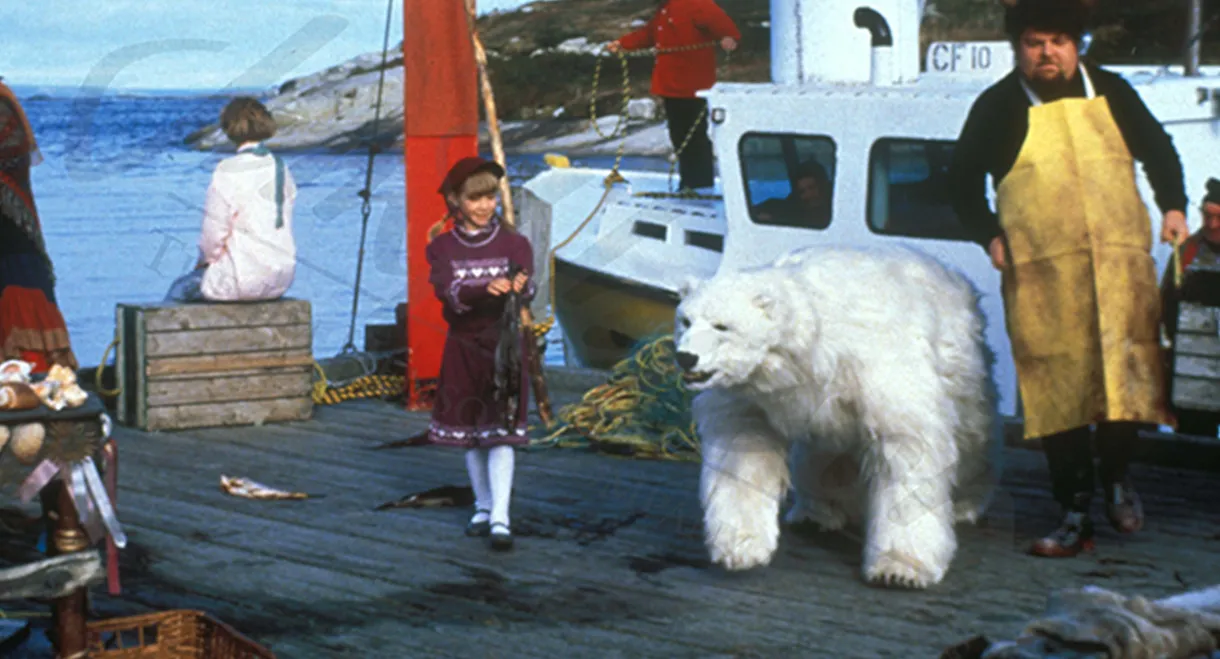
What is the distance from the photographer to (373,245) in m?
11.3

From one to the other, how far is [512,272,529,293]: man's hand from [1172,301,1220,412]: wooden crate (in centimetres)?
238

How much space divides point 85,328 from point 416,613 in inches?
584

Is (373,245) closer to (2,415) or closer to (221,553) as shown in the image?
(221,553)

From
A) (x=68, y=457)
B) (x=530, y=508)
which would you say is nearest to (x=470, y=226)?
(x=530, y=508)

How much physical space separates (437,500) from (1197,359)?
10.1 ft

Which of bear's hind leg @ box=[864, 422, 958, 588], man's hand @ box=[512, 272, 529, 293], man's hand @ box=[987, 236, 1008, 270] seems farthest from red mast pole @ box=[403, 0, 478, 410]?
bear's hind leg @ box=[864, 422, 958, 588]

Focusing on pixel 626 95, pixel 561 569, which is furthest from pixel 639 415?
pixel 626 95

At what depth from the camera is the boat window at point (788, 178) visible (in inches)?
405

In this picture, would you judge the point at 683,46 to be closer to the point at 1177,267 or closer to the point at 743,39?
the point at 743,39

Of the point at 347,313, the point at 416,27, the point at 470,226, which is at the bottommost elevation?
the point at 347,313

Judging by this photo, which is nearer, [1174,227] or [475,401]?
[1174,227]

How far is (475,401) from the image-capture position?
20.9 feet

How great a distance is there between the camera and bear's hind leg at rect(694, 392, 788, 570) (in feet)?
18.7

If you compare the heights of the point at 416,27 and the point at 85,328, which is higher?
the point at 416,27
